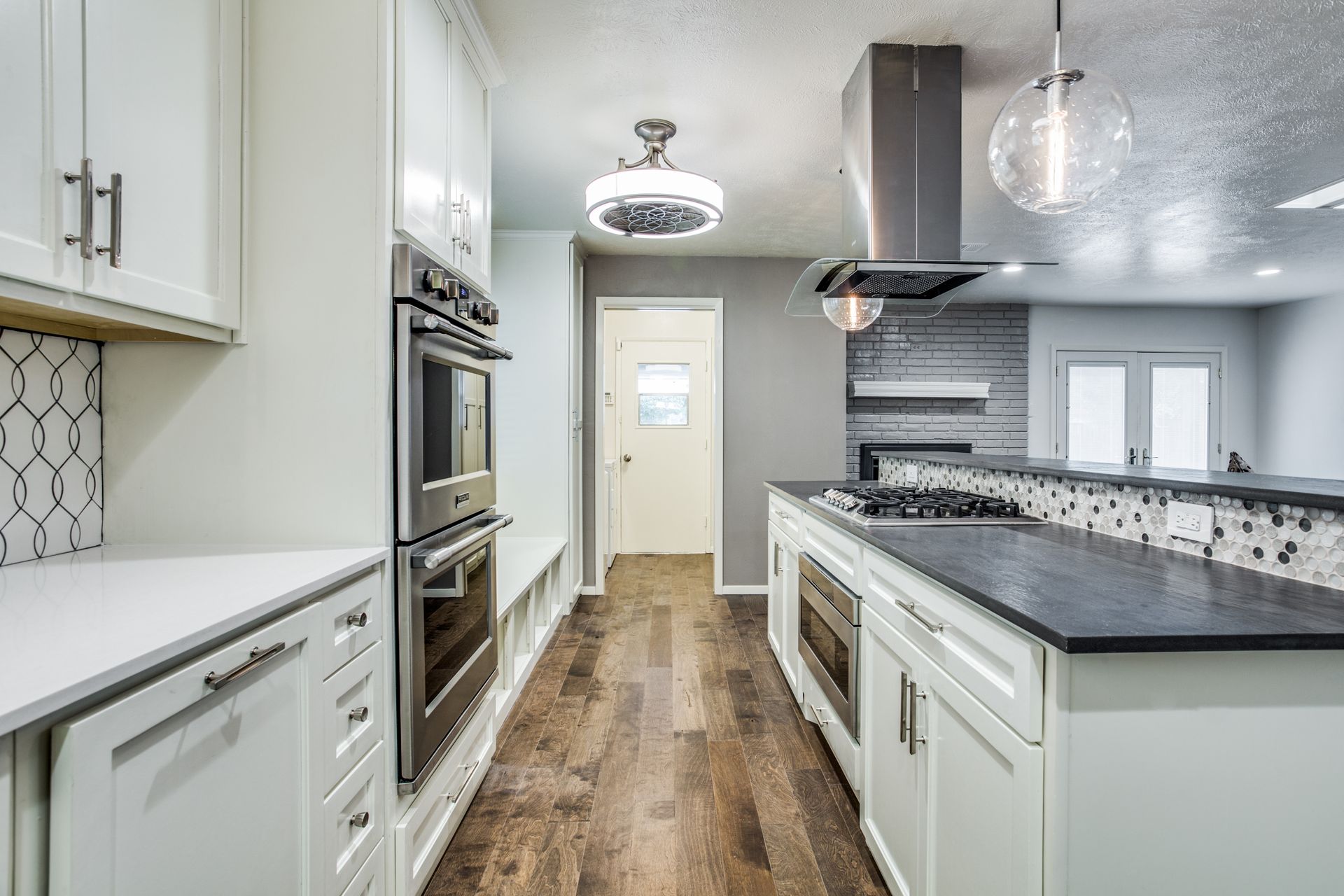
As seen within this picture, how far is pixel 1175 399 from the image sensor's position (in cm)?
668

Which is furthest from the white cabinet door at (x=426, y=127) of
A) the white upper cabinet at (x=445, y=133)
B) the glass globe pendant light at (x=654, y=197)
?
the glass globe pendant light at (x=654, y=197)

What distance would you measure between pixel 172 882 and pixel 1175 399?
831 cm

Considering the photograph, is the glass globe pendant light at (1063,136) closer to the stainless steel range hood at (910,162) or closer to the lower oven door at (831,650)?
the stainless steel range hood at (910,162)

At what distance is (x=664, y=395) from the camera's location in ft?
Result: 19.7

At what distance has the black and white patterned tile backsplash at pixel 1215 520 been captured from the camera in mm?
1196

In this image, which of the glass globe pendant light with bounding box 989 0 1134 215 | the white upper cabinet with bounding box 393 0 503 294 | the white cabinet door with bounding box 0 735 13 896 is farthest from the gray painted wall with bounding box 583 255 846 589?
the white cabinet door with bounding box 0 735 13 896

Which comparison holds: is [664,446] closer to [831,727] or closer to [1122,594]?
[831,727]

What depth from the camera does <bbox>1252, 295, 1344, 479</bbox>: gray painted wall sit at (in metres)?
5.82

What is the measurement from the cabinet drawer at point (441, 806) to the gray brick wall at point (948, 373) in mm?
4848

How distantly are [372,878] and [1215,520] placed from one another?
200 cm

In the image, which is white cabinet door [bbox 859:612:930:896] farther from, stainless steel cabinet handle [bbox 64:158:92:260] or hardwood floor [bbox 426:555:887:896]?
stainless steel cabinet handle [bbox 64:158:92:260]

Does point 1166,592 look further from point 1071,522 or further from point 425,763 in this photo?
point 425,763

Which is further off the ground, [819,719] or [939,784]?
[939,784]

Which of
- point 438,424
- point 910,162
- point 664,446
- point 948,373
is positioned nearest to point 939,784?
point 438,424
